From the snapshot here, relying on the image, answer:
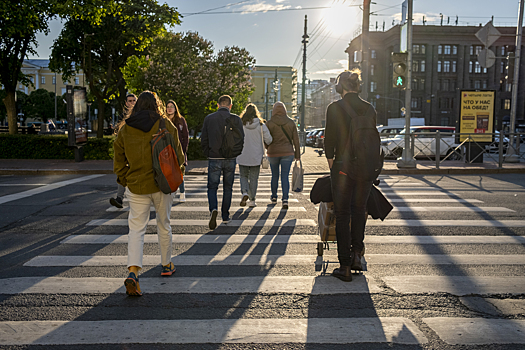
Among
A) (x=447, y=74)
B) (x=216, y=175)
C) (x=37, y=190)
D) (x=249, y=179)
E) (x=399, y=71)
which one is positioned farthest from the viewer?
(x=447, y=74)

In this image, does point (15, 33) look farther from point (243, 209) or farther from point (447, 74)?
point (447, 74)

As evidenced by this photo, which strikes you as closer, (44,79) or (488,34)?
(488,34)

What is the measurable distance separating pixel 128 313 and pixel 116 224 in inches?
147

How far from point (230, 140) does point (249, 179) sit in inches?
75.5

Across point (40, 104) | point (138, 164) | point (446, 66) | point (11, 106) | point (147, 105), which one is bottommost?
point (138, 164)

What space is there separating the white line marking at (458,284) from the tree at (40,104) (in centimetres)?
9157

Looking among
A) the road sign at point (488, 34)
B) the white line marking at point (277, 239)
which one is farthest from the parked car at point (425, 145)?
the white line marking at point (277, 239)

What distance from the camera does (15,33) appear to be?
21.8 m

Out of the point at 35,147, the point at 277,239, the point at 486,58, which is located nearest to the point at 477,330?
the point at 277,239

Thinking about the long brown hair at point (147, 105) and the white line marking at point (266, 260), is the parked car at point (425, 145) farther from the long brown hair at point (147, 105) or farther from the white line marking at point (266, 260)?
the long brown hair at point (147, 105)

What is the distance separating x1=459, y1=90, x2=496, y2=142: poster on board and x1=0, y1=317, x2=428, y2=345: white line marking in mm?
17434

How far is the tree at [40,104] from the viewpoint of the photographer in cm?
8538

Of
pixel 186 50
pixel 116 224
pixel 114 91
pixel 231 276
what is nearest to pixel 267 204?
pixel 116 224

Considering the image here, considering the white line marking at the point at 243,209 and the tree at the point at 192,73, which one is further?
the tree at the point at 192,73
